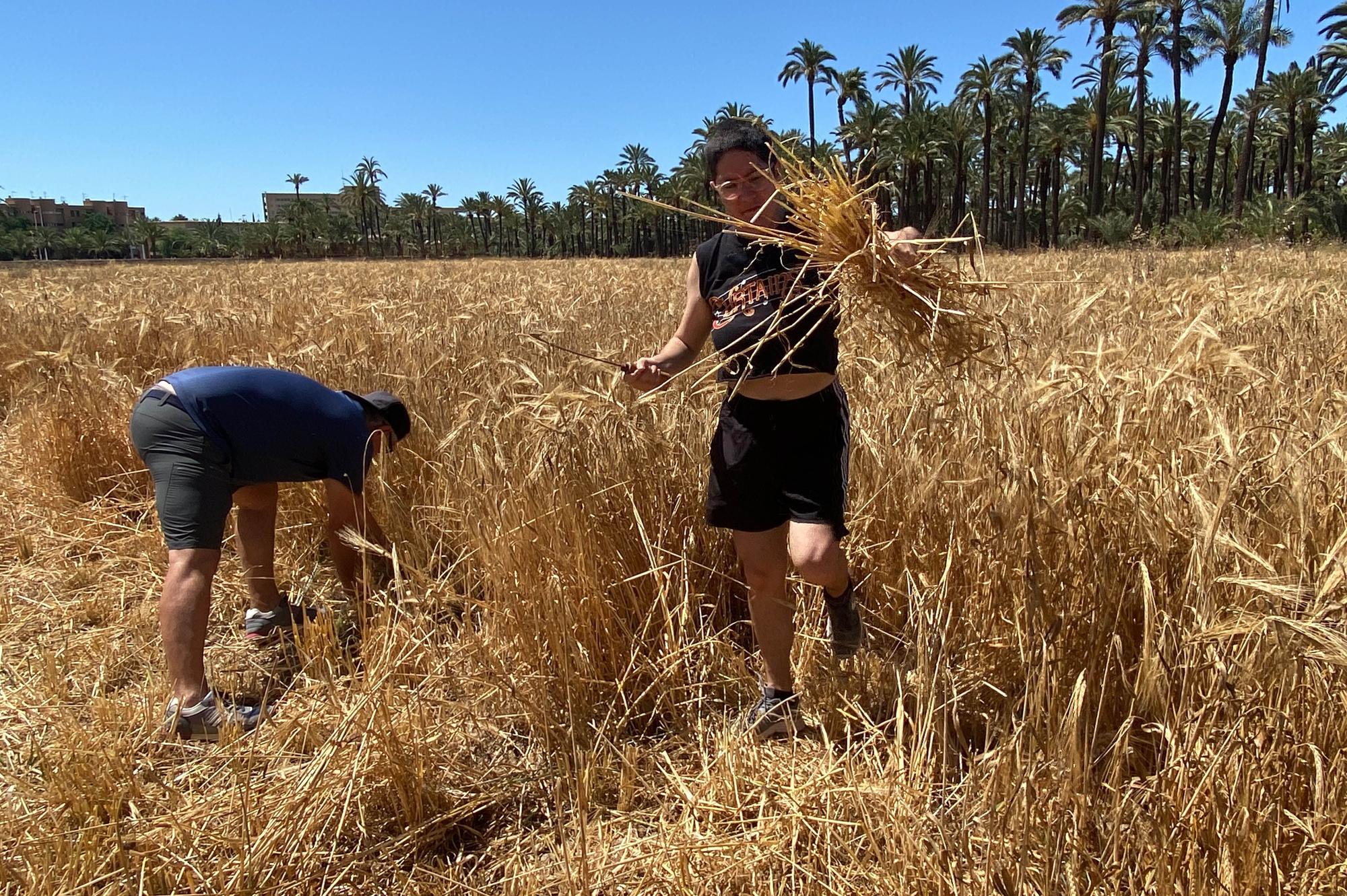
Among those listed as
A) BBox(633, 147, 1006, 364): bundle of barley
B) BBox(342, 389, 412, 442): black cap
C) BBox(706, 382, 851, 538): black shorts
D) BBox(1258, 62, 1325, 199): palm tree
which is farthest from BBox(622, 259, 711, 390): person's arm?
BBox(1258, 62, 1325, 199): palm tree

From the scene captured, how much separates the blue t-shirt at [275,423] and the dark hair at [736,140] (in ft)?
→ 5.20

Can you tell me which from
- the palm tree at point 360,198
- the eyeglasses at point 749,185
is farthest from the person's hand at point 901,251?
the palm tree at point 360,198

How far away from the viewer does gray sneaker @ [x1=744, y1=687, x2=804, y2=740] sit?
1929mm

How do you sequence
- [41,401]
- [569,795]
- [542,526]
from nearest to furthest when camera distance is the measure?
[569,795] < [542,526] < [41,401]

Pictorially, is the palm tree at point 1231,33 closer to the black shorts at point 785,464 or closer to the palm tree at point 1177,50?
the palm tree at point 1177,50

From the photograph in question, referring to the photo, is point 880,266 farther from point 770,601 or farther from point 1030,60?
point 1030,60

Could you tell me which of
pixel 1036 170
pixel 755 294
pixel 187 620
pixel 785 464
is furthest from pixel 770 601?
pixel 1036 170

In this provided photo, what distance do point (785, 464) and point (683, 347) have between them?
487 millimetres

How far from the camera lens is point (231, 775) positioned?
5.95ft

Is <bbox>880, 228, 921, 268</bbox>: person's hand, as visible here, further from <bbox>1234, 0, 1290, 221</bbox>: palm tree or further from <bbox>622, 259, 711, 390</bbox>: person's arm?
<bbox>1234, 0, 1290, 221</bbox>: palm tree

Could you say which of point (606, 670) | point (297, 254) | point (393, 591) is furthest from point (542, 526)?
point (297, 254)

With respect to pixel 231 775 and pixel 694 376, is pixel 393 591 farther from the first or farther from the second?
pixel 694 376

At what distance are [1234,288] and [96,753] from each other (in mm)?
7759

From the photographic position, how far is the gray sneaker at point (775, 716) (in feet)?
6.33
